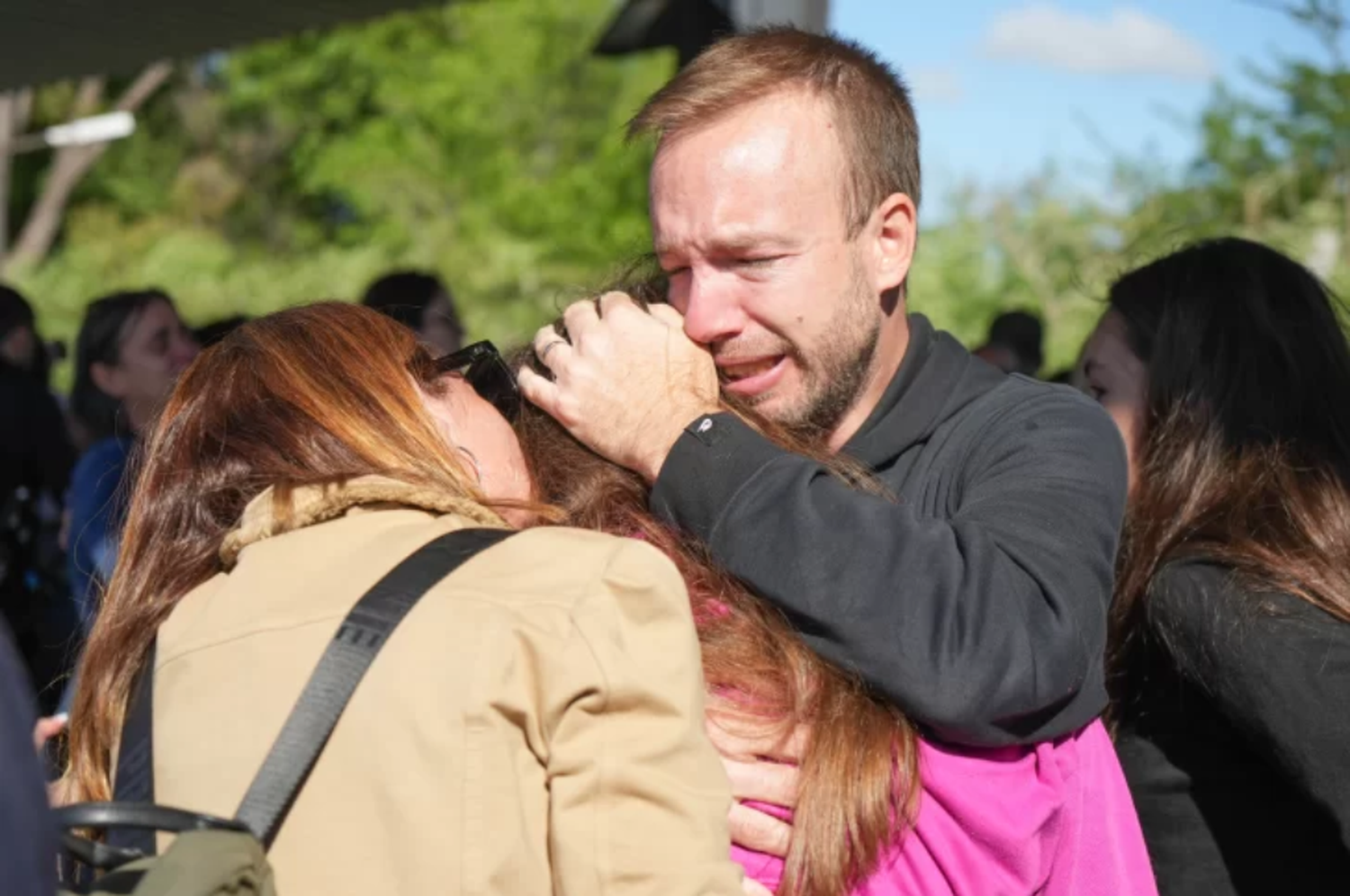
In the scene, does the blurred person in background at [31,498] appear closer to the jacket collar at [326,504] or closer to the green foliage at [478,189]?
the jacket collar at [326,504]

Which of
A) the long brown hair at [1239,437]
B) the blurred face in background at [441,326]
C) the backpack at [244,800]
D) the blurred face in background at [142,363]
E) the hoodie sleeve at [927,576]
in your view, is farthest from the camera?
the blurred face in background at [441,326]

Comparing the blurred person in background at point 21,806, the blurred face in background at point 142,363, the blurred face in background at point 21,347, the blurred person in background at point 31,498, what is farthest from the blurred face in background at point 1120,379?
the blurred face in background at point 21,347

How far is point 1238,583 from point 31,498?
4.11 metres

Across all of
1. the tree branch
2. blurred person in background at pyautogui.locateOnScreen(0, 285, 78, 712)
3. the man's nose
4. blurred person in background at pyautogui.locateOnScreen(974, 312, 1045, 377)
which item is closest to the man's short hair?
the man's nose

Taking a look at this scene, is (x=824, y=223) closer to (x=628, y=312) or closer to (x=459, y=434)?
(x=628, y=312)

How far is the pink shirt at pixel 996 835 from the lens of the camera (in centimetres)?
164

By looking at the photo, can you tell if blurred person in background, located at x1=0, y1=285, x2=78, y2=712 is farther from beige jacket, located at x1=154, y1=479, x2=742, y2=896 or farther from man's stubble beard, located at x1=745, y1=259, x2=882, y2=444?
beige jacket, located at x1=154, y1=479, x2=742, y2=896

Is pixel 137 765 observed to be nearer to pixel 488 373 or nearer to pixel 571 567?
pixel 571 567

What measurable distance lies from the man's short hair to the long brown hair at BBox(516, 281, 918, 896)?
599 millimetres

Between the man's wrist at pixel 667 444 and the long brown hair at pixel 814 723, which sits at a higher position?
the man's wrist at pixel 667 444

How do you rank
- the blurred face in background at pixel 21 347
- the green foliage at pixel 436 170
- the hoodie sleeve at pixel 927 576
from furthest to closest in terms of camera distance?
the green foliage at pixel 436 170 < the blurred face in background at pixel 21 347 < the hoodie sleeve at pixel 927 576

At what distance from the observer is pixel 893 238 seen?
83.1 inches

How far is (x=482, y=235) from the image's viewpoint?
2044cm

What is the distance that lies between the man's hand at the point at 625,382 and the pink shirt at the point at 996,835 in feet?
1.55
